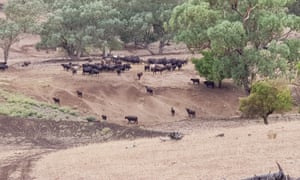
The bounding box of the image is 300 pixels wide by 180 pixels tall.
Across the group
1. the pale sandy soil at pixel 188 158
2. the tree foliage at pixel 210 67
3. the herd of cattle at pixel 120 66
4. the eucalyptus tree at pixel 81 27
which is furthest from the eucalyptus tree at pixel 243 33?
the eucalyptus tree at pixel 81 27

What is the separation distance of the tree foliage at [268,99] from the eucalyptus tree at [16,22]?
93.4 ft

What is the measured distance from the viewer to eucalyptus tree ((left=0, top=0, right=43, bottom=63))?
57406 mm

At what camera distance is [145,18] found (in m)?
63.9

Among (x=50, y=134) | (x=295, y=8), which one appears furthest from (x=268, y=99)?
(x=295, y=8)

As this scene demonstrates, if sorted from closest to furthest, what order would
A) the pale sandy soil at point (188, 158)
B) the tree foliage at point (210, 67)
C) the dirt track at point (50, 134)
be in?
the pale sandy soil at point (188, 158) → the dirt track at point (50, 134) → the tree foliage at point (210, 67)

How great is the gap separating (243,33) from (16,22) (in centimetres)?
2555

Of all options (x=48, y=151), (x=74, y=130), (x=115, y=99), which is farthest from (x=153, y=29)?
(x=48, y=151)

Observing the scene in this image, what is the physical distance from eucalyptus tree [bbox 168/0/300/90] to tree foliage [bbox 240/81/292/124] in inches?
248

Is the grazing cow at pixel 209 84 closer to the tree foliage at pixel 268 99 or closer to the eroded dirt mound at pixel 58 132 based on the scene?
the tree foliage at pixel 268 99

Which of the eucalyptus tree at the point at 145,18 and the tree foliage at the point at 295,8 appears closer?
the eucalyptus tree at the point at 145,18

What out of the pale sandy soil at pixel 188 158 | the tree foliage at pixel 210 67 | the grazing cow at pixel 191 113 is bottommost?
the grazing cow at pixel 191 113

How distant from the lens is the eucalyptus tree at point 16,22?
57406mm

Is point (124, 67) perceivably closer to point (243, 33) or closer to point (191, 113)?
point (191, 113)

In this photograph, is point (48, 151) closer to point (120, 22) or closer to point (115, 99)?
point (115, 99)
